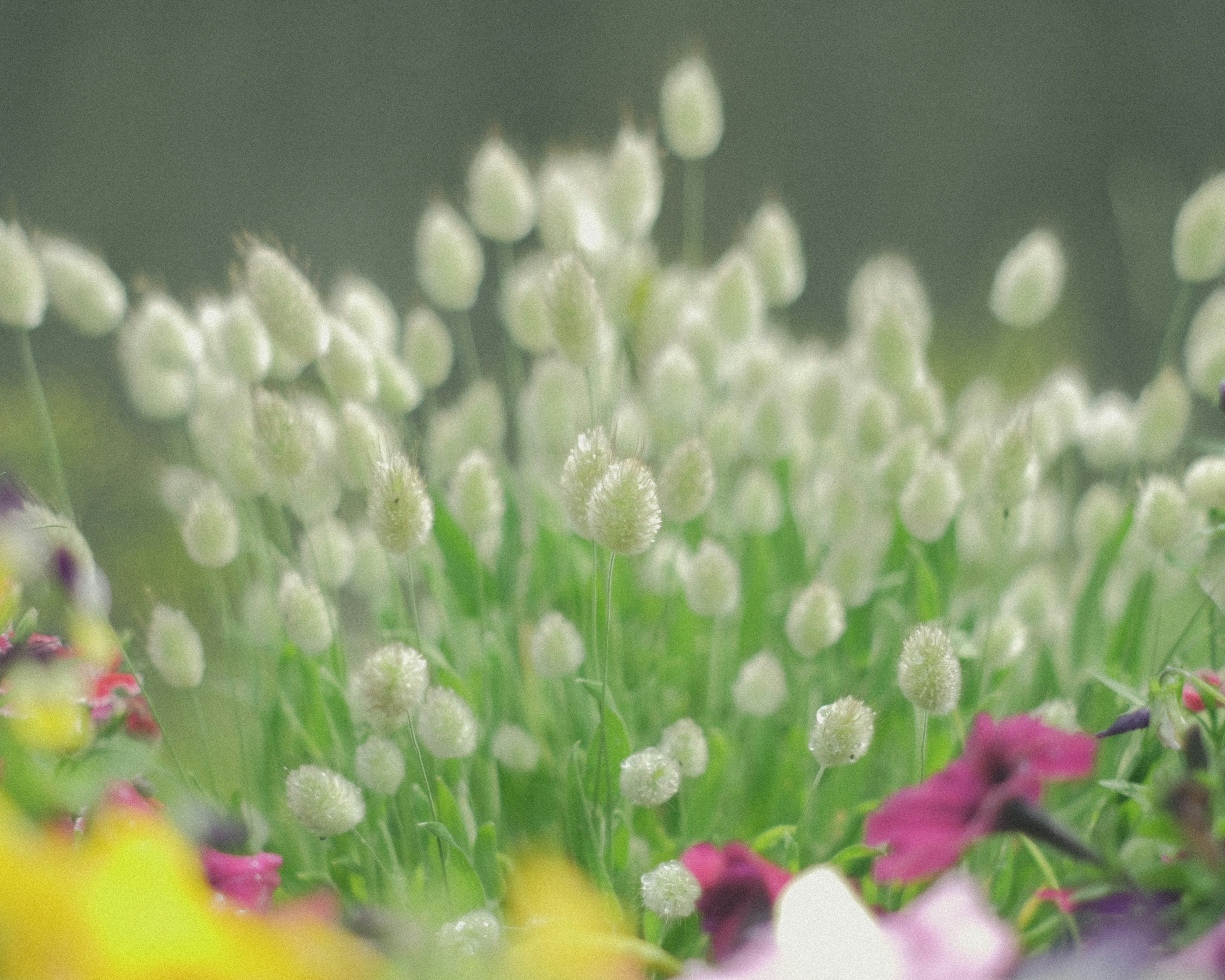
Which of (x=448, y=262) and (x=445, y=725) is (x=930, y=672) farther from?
(x=448, y=262)

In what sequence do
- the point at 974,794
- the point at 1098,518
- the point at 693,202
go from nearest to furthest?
the point at 974,794
the point at 1098,518
the point at 693,202

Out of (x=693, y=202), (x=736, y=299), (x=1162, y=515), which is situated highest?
(x=693, y=202)

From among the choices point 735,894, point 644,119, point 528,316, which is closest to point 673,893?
point 735,894

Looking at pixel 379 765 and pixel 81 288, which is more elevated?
pixel 81 288

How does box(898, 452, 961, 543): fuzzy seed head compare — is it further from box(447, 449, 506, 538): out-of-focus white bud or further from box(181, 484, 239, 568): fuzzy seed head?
box(181, 484, 239, 568): fuzzy seed head

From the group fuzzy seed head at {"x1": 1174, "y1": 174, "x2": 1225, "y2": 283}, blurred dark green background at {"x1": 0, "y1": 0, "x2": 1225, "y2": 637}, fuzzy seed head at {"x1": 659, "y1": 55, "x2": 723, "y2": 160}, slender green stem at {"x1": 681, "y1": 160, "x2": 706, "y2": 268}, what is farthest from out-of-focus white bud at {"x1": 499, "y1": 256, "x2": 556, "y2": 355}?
blurred dark green background at {"x1": 0, "y1": 0, "x2": 1225, "y2": 637}

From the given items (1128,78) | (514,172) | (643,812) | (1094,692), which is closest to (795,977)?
(643,812)
